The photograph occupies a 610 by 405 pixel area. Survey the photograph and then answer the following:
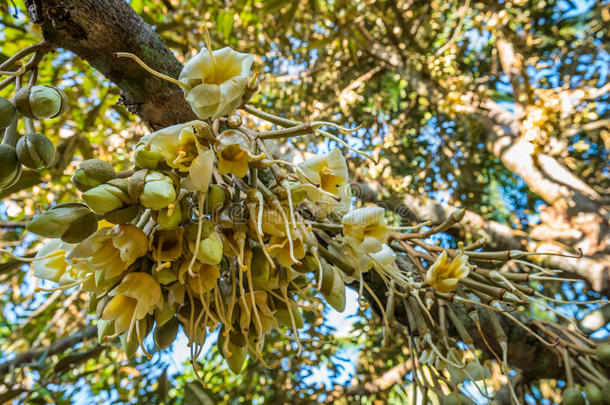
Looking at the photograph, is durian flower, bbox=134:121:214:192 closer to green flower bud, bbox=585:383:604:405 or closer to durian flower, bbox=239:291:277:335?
durian flower, bbox=239:291:277:335

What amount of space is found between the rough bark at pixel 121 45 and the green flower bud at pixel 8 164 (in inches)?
8.8

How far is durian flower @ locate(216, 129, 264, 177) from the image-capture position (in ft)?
2.19

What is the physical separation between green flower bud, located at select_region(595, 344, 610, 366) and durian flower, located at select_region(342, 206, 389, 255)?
32.1 inches

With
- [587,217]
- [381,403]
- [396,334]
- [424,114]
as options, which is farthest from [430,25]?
[381,403]

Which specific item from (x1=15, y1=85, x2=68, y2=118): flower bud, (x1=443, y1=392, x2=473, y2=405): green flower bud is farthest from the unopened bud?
(x1=443, y1=392, x2=473, y2=405): green flower bud

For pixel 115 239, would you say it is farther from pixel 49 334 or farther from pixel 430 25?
pixel 430 25

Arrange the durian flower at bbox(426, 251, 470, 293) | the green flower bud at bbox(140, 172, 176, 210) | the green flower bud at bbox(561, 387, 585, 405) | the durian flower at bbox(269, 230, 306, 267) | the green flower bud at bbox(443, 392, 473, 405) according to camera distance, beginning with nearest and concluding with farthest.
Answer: the green flower bud at bbox(140, 172, 176, 210)
the durian flower at bbox(269, 230, 306, 267)
the durian flower at bbox(426, 251, 470, 293)
the green flower bud at bbox(443, 392, 473, 405)
the green flower bud at bbox(561, 387, 585, 405)

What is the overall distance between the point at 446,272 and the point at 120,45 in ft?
2.51

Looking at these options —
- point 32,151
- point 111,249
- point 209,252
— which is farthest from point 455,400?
point 32,151

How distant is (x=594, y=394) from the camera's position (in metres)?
1.09

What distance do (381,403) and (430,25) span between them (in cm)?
237

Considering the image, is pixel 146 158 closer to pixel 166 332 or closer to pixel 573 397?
pixel 166 332

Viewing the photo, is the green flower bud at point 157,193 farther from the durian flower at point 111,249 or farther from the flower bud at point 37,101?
the flower bud at point 37,101

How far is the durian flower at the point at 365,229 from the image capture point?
2.42 ft
